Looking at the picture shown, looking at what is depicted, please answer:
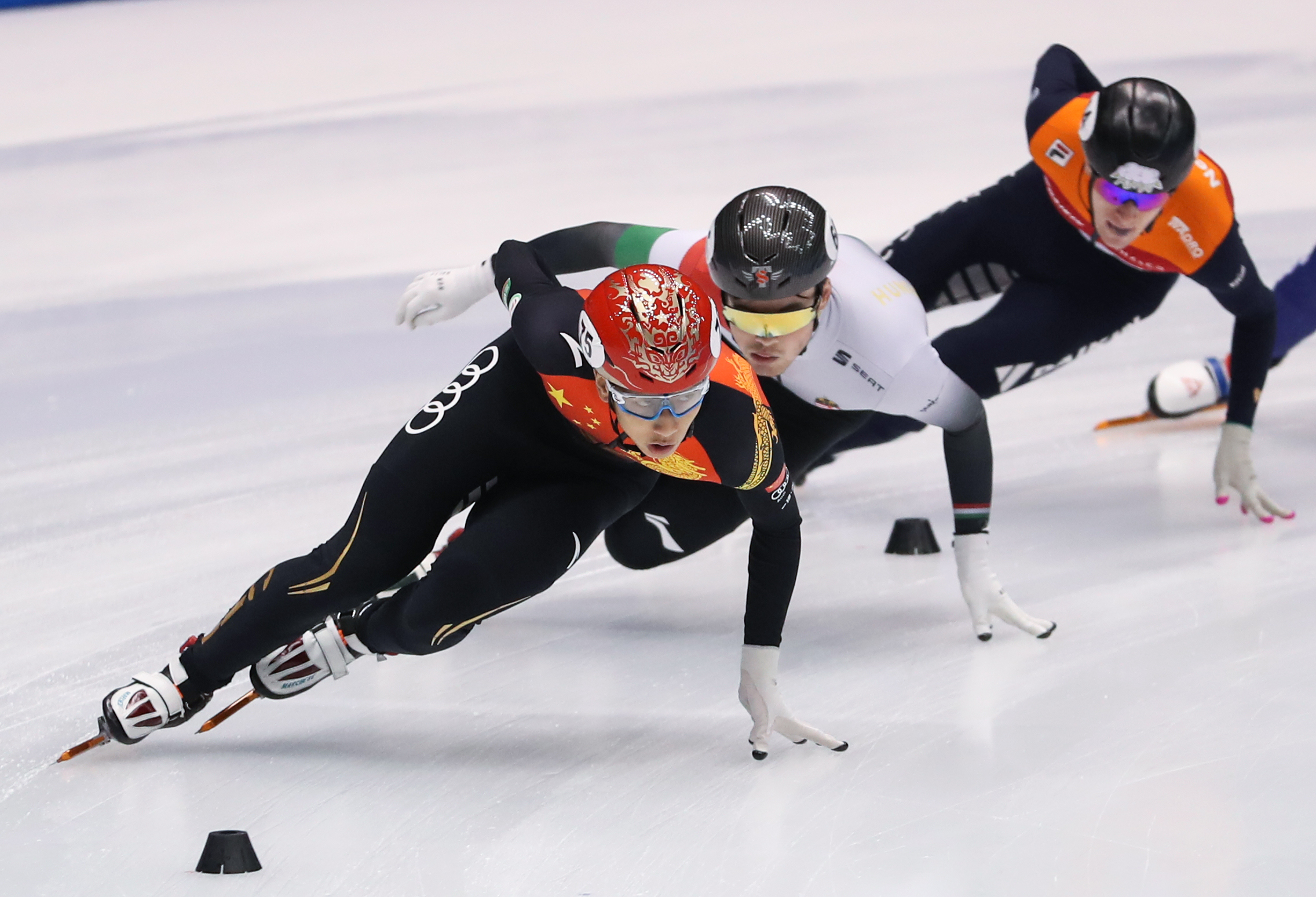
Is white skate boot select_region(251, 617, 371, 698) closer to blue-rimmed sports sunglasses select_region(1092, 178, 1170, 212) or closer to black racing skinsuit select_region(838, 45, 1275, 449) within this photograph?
black racing skinsuit select_region(838, 45, 1275, 449)

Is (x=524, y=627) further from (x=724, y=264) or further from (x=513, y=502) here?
(x=724, y=264)

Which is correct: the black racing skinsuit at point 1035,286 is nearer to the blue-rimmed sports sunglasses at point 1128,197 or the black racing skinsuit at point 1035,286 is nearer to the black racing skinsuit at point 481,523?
the blue-rimmed sports sunglasses at point 1128,197

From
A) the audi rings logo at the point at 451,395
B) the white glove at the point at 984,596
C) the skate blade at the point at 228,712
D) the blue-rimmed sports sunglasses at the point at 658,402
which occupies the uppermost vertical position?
the blue-rimmed sports sunglasses at the point at 658,402

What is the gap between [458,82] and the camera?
11016 mm

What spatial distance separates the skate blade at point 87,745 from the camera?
303 cm

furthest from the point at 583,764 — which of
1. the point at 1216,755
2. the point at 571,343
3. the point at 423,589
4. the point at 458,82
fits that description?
the point at 458,82

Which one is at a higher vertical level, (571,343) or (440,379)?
(571,343)

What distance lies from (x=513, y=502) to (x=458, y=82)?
27.6 ft

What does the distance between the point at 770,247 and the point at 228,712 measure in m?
1.40

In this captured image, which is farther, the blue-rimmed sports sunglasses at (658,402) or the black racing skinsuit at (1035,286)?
the black racing skinsuit at (1035,286)

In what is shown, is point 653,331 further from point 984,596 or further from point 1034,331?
point 1034,331

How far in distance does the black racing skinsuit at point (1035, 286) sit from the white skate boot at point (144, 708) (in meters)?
2.00

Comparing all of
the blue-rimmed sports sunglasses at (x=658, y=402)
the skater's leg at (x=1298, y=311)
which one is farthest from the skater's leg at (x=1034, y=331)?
the blue-rimmed sports sunglasses at (x=658, y=402)

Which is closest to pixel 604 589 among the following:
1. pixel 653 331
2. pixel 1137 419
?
pixel 653 331
